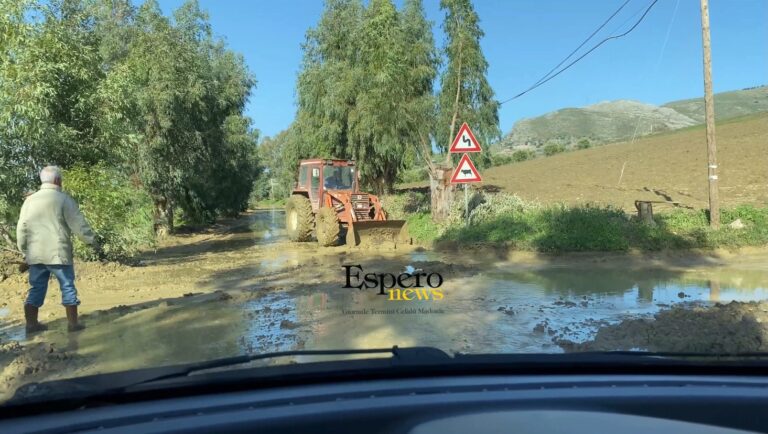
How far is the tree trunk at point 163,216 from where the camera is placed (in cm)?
2372

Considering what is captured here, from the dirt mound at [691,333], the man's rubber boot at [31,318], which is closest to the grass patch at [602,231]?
the dirt mound at [691,333]

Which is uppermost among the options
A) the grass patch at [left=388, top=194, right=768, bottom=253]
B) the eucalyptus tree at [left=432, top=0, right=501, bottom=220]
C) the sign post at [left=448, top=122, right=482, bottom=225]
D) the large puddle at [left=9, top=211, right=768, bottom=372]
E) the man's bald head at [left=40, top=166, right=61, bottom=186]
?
the eucalyptus tree at [left=432, top=0, right=501, bottom=220]

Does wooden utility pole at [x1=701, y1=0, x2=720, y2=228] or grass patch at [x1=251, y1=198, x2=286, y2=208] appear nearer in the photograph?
wooden utility pole at [x1=701, y1=0, x2=720, y2=228]

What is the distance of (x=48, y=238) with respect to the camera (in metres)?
7.07

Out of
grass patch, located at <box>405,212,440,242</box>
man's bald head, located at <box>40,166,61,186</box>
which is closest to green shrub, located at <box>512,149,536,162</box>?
grass patch, located at <box>405,212,440,242</box>

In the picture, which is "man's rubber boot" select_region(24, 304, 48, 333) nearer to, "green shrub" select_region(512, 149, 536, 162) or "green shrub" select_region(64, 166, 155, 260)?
"green shrub" select_region(64, 166, 155, 260)

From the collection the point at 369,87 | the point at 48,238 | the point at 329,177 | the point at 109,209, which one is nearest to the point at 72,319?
the point at 48,238

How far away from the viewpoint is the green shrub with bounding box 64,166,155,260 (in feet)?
Answer: 39.3

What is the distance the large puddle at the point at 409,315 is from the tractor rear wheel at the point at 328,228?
16.0 feet

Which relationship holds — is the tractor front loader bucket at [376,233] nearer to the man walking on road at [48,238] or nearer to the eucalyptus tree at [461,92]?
the eucalyptus tree at [461,92]

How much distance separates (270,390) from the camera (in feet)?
7.50

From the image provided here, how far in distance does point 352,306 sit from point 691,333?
4248mm

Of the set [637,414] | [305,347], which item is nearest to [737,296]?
[305,347]

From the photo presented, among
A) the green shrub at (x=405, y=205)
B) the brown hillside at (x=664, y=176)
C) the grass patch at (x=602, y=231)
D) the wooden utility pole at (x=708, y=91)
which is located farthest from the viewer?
the brown hillside at (x=664, y=176)
